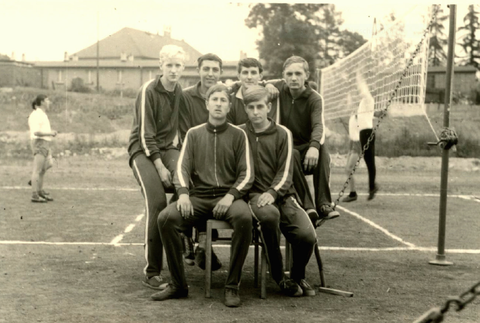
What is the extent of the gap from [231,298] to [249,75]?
2.03 meters

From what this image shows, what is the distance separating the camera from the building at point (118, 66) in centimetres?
1831

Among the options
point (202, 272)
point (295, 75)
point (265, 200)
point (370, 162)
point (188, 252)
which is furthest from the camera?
point (370, 162)

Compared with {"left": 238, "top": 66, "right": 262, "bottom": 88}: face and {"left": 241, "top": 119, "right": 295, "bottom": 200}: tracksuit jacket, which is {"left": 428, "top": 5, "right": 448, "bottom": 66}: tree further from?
{"left": 241, "top": 119, "right": 295, "bottom": 200}: tracksuit jacket

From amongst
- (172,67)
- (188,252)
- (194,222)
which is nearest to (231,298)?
(194,222)

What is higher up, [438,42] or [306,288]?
[438,42]

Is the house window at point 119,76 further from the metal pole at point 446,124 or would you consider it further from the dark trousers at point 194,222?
the dark trousers at point 194,222

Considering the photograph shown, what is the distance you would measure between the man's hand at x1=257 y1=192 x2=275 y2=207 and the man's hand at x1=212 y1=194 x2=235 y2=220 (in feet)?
0.69

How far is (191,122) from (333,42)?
14860mm

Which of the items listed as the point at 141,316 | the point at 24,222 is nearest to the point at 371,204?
the point at 24,222

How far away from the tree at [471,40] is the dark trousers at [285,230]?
A: 218 inches

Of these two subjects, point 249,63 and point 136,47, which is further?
point 136,47

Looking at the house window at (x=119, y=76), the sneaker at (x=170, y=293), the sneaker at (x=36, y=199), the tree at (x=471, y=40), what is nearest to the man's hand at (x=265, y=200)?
the sneaker at (x=170, y=293)

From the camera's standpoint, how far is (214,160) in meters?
5.03

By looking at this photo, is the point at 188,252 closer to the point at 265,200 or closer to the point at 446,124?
the point at 265,200
